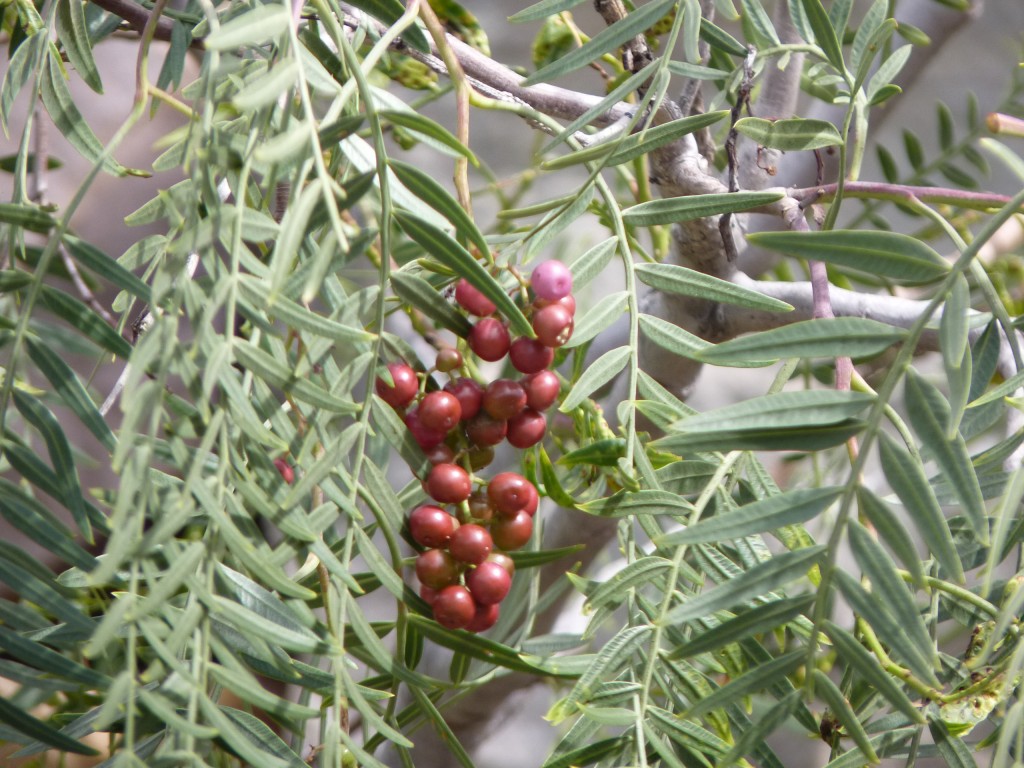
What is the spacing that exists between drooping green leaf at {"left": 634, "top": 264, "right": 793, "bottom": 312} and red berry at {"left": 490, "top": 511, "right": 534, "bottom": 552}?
11 cm

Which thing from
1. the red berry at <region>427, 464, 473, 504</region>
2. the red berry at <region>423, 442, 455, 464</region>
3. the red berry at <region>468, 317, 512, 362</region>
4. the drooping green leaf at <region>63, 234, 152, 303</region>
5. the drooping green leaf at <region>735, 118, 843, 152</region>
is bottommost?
the red berry at <region>427, 464, 473, 504</region>

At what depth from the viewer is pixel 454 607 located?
11.9 inches

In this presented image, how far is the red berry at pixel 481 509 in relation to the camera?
1.07 ft

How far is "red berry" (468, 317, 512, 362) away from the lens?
1.01ft

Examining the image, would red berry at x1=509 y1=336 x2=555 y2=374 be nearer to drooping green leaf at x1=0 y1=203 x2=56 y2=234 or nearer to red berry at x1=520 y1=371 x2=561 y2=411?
red berry at x1=520 y1=371 x2=561 y2=411

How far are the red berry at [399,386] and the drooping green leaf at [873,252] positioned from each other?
127 mm

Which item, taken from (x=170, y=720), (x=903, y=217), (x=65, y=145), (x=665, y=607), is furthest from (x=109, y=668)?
(x=903, y=217)

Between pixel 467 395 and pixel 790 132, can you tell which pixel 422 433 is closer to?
pixel 467 395

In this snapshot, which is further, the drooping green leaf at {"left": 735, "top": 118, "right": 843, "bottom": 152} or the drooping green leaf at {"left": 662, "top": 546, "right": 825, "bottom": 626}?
the drooping green leaf at {"left": 735, "top": 118, "right": 843, "bottom": 152}

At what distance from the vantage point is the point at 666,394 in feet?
1.18

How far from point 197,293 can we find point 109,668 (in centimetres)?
13

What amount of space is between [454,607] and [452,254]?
0.41ft

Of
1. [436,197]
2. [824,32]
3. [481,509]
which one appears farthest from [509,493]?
[824,32]

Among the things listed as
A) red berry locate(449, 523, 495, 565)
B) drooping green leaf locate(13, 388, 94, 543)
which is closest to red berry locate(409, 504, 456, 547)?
red berry locate(449, 523, 495, 565)
